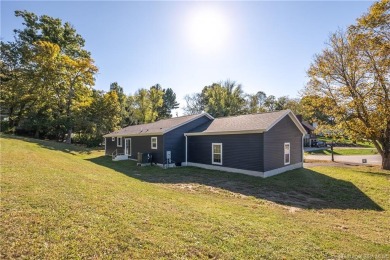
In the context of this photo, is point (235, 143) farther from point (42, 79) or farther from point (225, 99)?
point (225, 99)

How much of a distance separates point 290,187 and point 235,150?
14.5ft

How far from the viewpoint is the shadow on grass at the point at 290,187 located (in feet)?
30.8

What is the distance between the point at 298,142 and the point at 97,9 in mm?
16758

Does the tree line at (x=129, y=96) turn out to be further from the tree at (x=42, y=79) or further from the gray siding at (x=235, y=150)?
the gray siding at (x=235, y=150)

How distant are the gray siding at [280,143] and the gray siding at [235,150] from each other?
→ 0.48m

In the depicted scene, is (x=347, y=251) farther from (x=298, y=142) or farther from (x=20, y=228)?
(x=298, y=142)

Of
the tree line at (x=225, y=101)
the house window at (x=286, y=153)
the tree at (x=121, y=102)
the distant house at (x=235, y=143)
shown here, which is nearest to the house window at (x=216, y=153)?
the distant house at (x=235, y=143)

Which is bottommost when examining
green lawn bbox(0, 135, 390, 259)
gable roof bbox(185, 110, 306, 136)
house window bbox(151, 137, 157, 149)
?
green lawn bbox(0, 135, 390, 259)

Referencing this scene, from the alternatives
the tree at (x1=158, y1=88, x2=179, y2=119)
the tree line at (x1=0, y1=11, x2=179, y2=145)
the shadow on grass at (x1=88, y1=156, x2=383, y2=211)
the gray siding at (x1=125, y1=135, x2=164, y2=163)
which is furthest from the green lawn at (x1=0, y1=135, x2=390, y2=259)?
the tree at (x1=158, y1=88, x2=179, y2=119)

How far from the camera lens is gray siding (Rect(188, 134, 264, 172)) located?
13.9 m

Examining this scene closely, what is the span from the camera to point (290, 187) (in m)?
11.7

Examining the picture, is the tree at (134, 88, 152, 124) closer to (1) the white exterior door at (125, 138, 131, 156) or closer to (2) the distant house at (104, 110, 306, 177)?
(1) the white exterior door at (125, 138, 131, 156)

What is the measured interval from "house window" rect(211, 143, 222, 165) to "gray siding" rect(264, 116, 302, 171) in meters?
3.42

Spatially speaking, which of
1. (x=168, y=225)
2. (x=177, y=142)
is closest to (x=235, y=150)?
(x=177, y=142)
